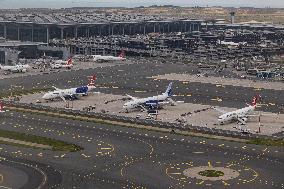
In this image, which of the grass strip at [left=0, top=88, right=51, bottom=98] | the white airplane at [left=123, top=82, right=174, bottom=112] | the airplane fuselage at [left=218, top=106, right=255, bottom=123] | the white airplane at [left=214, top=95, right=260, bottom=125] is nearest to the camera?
the airplane fuselage at [left=218, top=106, right=255, bottom=123]

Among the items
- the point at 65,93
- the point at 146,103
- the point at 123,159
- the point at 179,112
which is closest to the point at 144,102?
the point at 146,103

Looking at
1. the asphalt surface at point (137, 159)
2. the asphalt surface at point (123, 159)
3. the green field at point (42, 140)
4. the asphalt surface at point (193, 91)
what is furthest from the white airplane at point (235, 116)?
the green field at point (42, 140)

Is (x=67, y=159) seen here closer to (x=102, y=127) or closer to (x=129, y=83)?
(x=102, y=127)

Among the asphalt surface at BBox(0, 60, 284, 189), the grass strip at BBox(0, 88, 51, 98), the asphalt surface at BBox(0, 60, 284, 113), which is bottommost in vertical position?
the grass strip at BBox(0, 88, 51, 98)

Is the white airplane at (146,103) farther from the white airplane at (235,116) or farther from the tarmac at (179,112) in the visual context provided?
the white airplane at (235,116)

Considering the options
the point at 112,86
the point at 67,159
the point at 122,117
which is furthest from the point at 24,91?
the point at 67,159

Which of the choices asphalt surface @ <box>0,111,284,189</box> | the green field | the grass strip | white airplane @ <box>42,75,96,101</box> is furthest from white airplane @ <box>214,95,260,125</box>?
the grass strip

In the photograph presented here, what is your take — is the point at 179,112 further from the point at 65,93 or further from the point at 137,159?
the point at 137,159

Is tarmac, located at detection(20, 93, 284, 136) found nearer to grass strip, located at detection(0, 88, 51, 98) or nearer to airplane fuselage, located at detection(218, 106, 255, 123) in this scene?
airplane fuselage, located at detection(218, 106, 255, 123)
